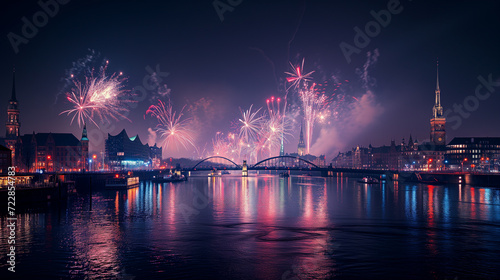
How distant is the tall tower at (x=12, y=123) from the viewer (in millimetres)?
177875

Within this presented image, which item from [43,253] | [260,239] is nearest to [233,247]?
[260,239]

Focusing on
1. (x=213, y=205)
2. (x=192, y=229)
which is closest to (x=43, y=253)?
(x=192, y=229)

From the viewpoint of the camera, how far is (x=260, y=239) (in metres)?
46.0

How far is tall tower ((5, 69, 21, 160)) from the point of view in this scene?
177875mm

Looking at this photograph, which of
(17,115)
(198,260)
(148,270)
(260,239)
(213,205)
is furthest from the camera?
(17,115)

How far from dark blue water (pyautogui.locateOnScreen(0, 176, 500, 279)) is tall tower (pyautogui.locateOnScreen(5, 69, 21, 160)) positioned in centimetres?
13288

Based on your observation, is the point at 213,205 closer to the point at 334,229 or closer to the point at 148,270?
the point at 334,229

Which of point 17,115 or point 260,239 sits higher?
point 17,115

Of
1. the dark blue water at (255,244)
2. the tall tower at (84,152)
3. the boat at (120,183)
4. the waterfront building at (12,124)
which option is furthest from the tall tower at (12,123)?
the dark blue water at (255,244)

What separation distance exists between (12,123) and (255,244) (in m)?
179

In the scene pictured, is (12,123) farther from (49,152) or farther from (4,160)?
(4,160)

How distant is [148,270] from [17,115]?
183427 millimetres

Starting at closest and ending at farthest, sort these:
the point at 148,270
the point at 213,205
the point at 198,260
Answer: the point at 148,270 → the point at 198,260 → the point at 213,205

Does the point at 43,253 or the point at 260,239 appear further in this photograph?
the point at 260,239
